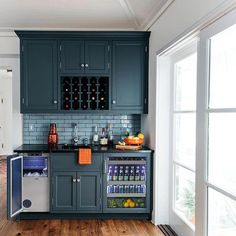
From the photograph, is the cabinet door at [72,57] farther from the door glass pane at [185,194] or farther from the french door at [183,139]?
the door glass pane at [185,194]

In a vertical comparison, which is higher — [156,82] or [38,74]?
[38,74]

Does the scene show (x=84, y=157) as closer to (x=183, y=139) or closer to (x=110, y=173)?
(x=110, y=173)

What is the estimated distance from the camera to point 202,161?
262 centimetres

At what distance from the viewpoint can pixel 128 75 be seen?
436 cm

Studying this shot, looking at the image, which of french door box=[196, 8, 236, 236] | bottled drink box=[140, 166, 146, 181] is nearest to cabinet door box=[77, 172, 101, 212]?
bottled drink box=[140, 166, 146, 181]

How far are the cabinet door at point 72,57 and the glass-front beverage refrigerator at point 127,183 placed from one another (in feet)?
4.20

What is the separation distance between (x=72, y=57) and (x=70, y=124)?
3.40 feet

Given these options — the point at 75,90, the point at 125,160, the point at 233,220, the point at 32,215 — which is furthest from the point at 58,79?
the point at 233,220

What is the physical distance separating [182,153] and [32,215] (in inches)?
84.1

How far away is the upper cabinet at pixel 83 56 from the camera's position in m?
4.29

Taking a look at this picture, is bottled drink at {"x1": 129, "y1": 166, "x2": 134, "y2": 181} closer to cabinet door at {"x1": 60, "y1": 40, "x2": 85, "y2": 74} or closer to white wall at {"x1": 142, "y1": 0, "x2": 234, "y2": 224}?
white wall at {"x1": 142, "y1": 0, "x2": 234, "y2": 224}

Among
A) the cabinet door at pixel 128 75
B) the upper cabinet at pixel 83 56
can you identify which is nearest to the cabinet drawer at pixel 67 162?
the cabinet door at pixel 128 75

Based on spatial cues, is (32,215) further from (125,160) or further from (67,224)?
(125,160)

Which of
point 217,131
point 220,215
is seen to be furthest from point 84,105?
point 220,215
